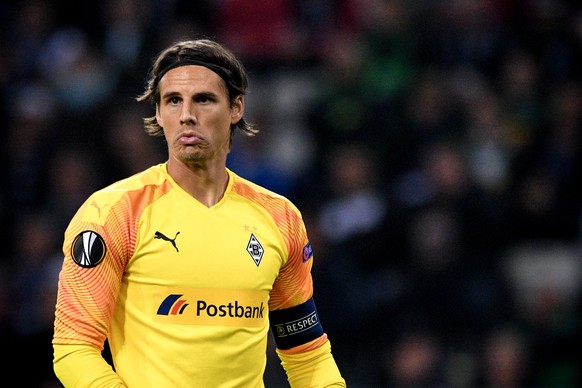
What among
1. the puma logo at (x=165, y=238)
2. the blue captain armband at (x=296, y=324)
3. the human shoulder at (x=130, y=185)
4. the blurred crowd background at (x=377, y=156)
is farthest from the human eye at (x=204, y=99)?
the blurred crowd background at (x=377, y=156)

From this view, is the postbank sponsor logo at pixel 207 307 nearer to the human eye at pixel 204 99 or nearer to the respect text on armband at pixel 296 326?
the respect text on armband at pixel 296 326

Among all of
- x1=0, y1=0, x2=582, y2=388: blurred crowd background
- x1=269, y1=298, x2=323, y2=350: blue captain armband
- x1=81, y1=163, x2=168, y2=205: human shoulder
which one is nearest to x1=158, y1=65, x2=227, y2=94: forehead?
x1=81, y1=163, x2=168, y2=205: human shoulder

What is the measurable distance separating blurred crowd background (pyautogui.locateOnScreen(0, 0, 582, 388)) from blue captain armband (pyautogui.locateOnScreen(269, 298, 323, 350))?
10.4 feet

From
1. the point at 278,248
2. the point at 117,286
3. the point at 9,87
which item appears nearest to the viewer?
the point at 117,286

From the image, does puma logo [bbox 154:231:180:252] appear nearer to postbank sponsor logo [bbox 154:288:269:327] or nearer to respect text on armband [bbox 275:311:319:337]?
postbank sponsor logo [bbox 154:288:269:327]

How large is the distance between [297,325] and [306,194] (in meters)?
4.43

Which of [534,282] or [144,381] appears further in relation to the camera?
[534,282]

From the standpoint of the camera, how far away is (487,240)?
911cm

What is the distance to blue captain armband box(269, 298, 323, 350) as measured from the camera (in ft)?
15.7

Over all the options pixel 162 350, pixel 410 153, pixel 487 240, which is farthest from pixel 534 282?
pixel 162 350

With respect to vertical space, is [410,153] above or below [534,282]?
above

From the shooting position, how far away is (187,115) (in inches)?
170

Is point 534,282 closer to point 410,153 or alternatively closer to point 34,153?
point 410,153

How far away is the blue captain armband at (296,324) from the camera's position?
4.80m
